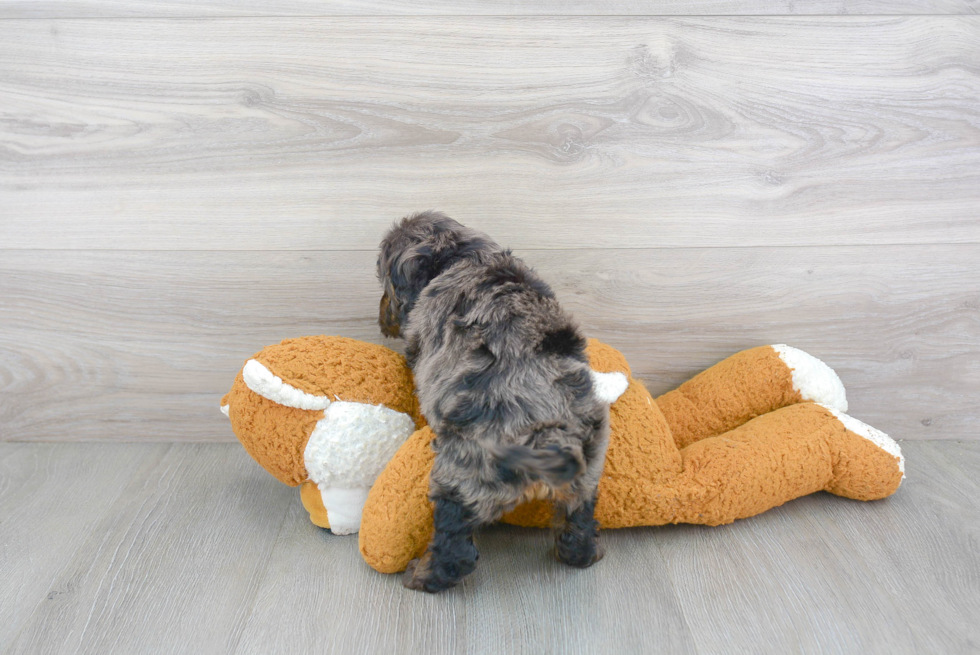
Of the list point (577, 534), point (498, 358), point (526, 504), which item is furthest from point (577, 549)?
point (498, 358)

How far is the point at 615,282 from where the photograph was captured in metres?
1.62

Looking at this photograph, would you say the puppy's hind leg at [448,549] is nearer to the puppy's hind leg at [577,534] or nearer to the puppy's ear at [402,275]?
the puppy's hind leg at [577,534]

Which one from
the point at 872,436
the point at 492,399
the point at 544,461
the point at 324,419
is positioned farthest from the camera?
the point at 872,436

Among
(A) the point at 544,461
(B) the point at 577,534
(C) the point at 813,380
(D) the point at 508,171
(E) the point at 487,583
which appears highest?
(D) the point at 508,171

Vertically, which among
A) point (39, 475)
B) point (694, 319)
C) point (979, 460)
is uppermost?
point (694, 319)

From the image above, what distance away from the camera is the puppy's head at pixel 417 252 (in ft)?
4.15

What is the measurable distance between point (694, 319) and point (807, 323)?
29 cm

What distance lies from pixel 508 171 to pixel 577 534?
0.83 meters

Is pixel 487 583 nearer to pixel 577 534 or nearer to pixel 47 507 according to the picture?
pixel 577 534

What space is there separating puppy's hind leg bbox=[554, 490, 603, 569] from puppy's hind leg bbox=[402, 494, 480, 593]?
0.57 feet

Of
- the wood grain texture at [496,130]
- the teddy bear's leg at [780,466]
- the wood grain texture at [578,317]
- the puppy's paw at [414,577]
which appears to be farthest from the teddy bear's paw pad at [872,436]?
the puppy's paw at [414,577]

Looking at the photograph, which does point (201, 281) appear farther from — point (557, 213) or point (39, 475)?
point (557, 213)

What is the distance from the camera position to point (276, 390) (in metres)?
1.30

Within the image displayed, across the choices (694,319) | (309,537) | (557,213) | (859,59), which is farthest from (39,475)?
(859,59)
